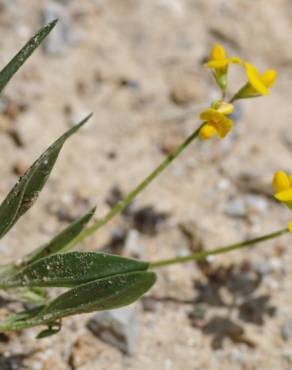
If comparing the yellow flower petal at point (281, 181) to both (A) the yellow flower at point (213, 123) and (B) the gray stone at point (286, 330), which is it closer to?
(A) the yellow flower at point (213, 123)

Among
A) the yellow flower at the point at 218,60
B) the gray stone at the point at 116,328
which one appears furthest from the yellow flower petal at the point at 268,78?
the gray stone at the point at 116,328

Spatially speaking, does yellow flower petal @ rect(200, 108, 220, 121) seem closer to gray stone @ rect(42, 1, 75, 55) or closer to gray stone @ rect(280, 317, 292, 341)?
gray stone @ rect(280, 317, 292, 341)

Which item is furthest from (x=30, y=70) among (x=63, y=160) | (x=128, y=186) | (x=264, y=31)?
(x=264, y=31)

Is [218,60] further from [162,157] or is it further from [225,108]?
[162,157]

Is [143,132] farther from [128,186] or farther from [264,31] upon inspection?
[264,31]

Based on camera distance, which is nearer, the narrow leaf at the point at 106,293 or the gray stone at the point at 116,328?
the narrow leaf at the point at 106,293
